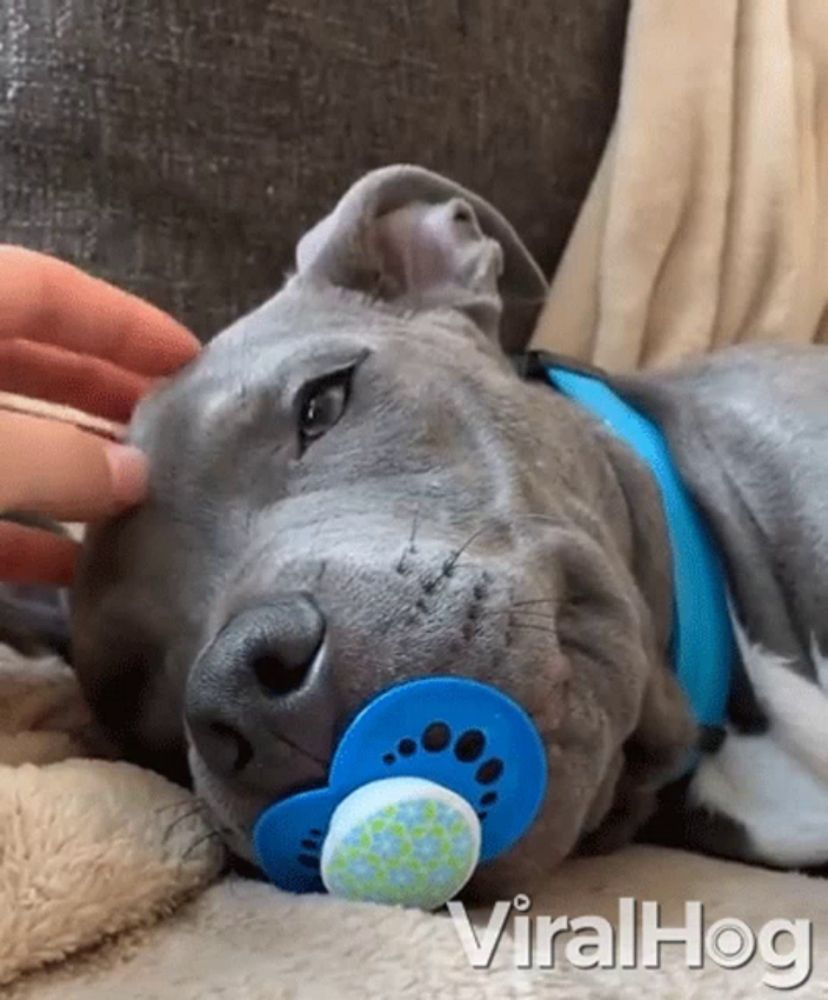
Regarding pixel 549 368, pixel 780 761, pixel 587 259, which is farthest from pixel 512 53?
pixel 780 761

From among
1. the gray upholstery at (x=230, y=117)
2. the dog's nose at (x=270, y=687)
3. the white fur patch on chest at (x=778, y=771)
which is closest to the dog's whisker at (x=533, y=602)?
the dog's nose at (x=270, y=687)

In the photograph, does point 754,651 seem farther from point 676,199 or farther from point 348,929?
point 676,199

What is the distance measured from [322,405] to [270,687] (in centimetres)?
37

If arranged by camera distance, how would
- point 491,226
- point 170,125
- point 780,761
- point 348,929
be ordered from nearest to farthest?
point 348,929
point 780,761
point 491,226
point 170,125

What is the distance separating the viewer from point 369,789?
116 centimetres

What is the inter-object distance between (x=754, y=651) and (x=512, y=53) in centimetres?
93

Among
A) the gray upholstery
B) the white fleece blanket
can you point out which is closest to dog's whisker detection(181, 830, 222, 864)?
the white fleece blanket

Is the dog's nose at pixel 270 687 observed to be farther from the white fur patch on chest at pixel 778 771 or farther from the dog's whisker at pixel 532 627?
the white fur patch on chest at pixel 778 771

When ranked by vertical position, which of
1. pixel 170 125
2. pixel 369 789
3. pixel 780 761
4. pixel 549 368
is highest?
pixel 170 125

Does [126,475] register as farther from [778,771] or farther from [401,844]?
[778,771]

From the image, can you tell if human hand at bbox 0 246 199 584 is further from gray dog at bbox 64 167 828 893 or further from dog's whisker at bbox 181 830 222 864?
dog's whisker at bbox 181 830 222 864

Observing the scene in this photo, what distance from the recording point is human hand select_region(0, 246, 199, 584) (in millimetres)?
1357

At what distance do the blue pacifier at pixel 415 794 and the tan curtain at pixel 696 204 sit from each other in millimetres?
1125

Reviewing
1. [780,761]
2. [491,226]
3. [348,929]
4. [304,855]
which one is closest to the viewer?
[348,929]
